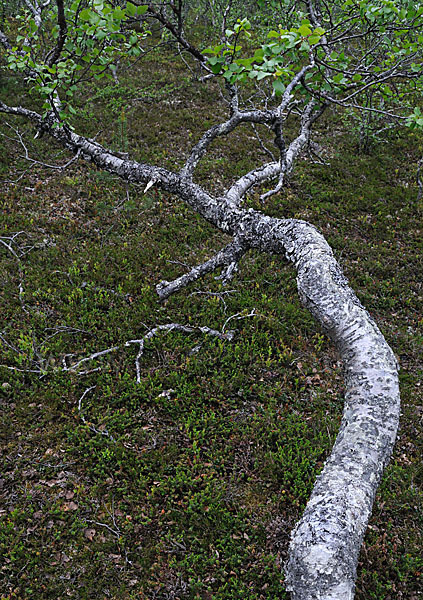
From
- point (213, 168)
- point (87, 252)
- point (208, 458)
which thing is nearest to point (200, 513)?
point (208, 458)

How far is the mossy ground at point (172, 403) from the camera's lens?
4.96m

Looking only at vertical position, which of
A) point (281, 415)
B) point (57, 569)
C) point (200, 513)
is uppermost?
point (281, 415)

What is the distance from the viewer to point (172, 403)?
21.9ft

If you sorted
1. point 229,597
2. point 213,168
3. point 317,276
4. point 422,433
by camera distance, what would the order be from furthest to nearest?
point 213,168, point 422,433, point 229,597, point 317,276

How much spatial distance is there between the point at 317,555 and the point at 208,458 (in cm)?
485

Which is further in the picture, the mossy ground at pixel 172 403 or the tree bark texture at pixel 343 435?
the mossy ground at pixel 172 403

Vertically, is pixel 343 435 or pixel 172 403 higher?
pixel 343 435

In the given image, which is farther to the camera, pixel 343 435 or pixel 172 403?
pixel 172 403

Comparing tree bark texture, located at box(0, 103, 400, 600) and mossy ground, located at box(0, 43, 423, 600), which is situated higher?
tree bark texture, located at box(0, 103, 400, 600)

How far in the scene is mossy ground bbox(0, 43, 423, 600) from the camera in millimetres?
4957

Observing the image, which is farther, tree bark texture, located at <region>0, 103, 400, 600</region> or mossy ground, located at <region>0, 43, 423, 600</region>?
mossy ground, located at <region>0, 43, 423, 600</region>

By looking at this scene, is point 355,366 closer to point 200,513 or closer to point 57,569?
point 200,513

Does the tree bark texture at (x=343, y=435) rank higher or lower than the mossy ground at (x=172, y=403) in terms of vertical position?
higher

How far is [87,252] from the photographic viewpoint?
31.2ft
